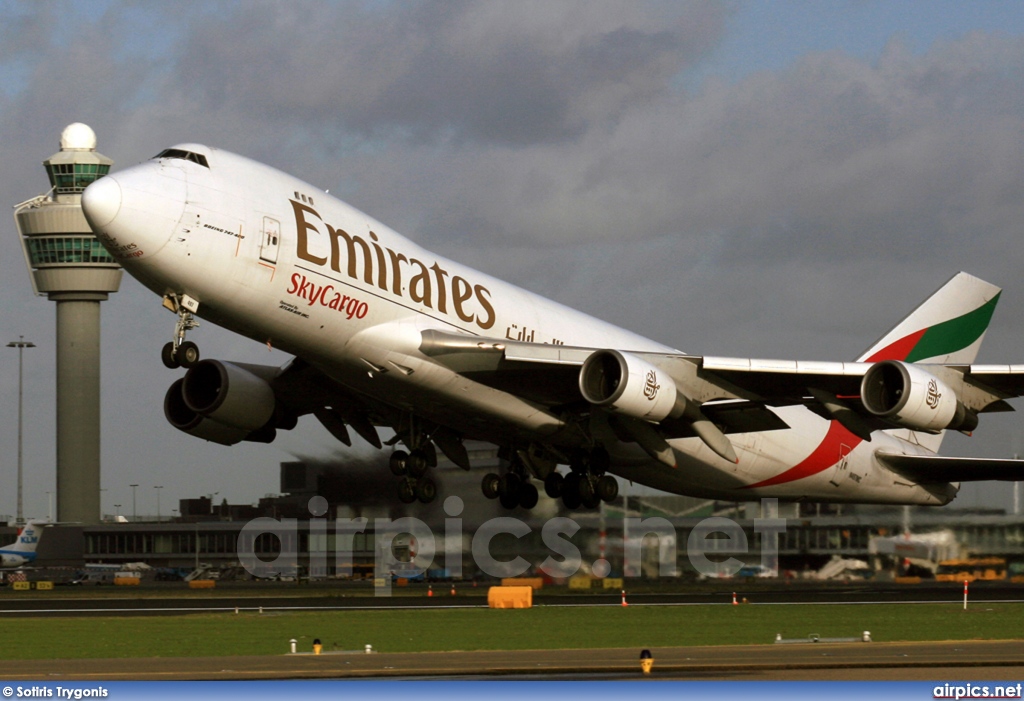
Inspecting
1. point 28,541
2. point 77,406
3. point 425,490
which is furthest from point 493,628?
point 77,406

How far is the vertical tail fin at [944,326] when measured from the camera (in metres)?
42.3

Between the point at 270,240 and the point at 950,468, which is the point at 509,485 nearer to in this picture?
the point at 270,240

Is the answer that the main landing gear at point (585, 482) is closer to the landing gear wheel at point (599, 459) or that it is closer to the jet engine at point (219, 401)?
the landing gear wheel at point (599, 459)

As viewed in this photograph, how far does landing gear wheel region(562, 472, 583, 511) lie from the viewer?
34.5 meters

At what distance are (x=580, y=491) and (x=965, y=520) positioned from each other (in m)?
16.8

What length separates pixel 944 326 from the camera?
42.9m

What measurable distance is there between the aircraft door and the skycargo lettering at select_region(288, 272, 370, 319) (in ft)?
1.89

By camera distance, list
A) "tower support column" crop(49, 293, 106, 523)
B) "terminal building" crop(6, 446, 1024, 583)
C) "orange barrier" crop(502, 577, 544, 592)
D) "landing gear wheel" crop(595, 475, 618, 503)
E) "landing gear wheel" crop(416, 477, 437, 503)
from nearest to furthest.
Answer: "landing gear wheel" crop(595, 475, 618, 503)
"landing gear wheel" crop(416, 477, 437, 503)
"terminal building" crop(6, 446, 1024, 583)
"orange barrier" crop(502, 577, 544, 592)
"tower support column" crop(49, 293, 106, 523)

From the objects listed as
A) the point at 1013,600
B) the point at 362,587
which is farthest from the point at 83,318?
the point at 1013,600

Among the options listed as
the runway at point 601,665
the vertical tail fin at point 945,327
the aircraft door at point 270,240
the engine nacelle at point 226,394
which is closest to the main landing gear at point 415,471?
the engine nacelle at point 226,394

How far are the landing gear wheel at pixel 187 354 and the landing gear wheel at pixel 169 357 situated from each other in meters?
0.11

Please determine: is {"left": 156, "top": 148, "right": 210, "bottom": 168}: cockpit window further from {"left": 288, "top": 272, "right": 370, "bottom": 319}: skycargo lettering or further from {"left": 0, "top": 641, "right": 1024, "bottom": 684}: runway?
{"left": 0, "top": 641, "right": 1024, "bottom": 684}: runway

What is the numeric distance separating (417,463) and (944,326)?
17941 mm

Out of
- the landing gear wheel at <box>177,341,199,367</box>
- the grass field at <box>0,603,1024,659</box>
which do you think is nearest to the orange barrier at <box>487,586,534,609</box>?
the grass field at <box>0,603,1024,659</box>
